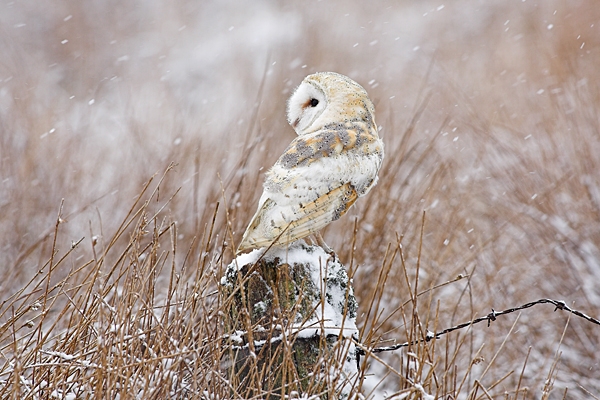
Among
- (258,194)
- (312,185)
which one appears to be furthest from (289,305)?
(258,194)

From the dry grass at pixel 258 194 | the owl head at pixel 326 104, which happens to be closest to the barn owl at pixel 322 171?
the owl head at pixel 326 104

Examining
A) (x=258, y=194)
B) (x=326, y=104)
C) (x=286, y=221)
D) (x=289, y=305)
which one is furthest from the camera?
(x=258, y=194)

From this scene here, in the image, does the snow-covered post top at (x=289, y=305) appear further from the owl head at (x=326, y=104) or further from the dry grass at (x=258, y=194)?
the owl head at (x=326, y=104)

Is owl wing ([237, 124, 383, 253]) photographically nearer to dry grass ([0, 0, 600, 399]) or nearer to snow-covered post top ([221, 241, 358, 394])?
snow-covered post top ([221, 241, 358, 394])

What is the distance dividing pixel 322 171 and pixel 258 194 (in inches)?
95.8

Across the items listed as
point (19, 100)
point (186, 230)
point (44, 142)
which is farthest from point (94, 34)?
point (186, 230)

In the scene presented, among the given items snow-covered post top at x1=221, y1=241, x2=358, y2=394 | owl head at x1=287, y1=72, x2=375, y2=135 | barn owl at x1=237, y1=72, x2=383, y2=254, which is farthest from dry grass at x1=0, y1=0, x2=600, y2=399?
owl head at x1=287, y1=72, x2=375, y2=135

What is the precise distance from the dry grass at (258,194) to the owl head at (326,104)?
52 centimetres

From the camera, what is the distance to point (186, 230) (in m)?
4.75

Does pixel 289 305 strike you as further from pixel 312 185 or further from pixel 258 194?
pixel 258 194

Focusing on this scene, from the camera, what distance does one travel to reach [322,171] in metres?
1.97

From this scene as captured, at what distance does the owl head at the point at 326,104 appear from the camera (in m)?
2.21

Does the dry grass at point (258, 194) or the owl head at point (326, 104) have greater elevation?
the owl head at point (326, 104)

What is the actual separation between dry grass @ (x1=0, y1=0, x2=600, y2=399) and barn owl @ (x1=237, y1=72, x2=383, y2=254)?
0.68 ft
